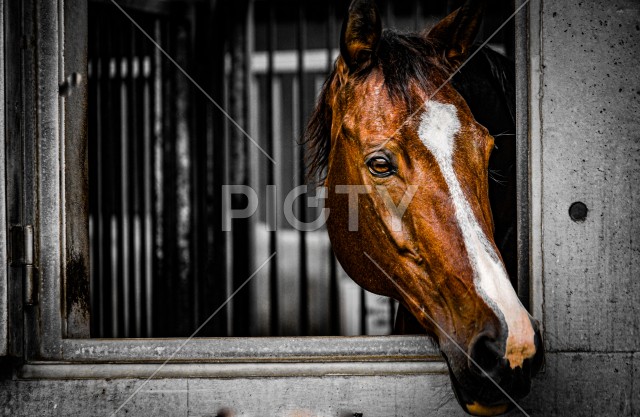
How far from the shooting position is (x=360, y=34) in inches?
59.7

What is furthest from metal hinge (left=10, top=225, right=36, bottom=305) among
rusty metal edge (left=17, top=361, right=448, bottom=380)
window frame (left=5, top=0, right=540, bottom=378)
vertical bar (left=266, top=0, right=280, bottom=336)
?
vertical bar (left=266, top=0, right=280, bottom=336)

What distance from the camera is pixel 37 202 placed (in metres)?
1.56

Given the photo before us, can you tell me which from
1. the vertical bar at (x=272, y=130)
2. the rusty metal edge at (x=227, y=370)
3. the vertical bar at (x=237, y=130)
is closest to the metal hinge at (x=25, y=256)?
the rusty metal edge at (x=227, y=370)

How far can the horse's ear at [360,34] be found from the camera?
4.76 feet

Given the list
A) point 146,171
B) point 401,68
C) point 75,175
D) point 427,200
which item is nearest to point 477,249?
point 427,200

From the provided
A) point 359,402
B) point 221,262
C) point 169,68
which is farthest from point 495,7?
point 359,402

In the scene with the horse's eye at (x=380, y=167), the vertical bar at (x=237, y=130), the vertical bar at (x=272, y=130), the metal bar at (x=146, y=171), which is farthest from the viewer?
the vertical bar at (x=237, y=130)

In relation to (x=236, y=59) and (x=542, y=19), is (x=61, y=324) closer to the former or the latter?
(x=542, y=19)

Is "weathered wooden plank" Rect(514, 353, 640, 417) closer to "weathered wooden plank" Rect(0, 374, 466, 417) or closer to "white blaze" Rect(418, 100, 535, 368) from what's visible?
"weathered wooden plank" Rect(0, 374, 466, 417)

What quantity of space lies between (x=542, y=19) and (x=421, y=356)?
3.82ft

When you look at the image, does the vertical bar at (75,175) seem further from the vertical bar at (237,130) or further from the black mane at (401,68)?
the vertical bar at (237,130)

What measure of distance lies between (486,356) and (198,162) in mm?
2790

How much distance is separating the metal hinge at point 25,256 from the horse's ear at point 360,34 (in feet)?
4.02

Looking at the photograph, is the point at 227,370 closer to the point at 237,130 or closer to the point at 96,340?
the point at 96,340
